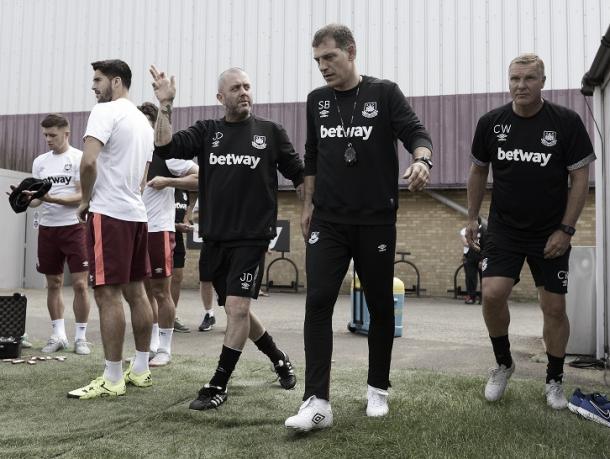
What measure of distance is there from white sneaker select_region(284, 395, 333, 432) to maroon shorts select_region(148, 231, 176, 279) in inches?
107

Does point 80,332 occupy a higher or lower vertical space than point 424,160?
lower

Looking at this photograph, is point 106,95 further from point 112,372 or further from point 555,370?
point 555,370

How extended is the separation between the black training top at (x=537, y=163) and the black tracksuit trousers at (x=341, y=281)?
2.90ft

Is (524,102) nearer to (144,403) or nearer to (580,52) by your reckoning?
(144,403)

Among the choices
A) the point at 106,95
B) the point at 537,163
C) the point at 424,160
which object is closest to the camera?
the point at 424,160

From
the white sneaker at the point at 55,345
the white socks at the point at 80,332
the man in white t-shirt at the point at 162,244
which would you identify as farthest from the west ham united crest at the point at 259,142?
the white sneaker at the point at 55,345

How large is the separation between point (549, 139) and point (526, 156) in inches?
6.5

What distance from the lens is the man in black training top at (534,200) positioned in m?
3.77

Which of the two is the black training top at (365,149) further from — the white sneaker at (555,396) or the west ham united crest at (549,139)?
the white sneaker at (555,396)

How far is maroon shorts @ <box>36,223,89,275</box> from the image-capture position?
602cm

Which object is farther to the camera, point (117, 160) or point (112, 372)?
point (117, 160)

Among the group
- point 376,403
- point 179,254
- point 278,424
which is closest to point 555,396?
point 376,403

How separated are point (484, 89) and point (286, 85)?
510cm

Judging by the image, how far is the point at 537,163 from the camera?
3793 mm
